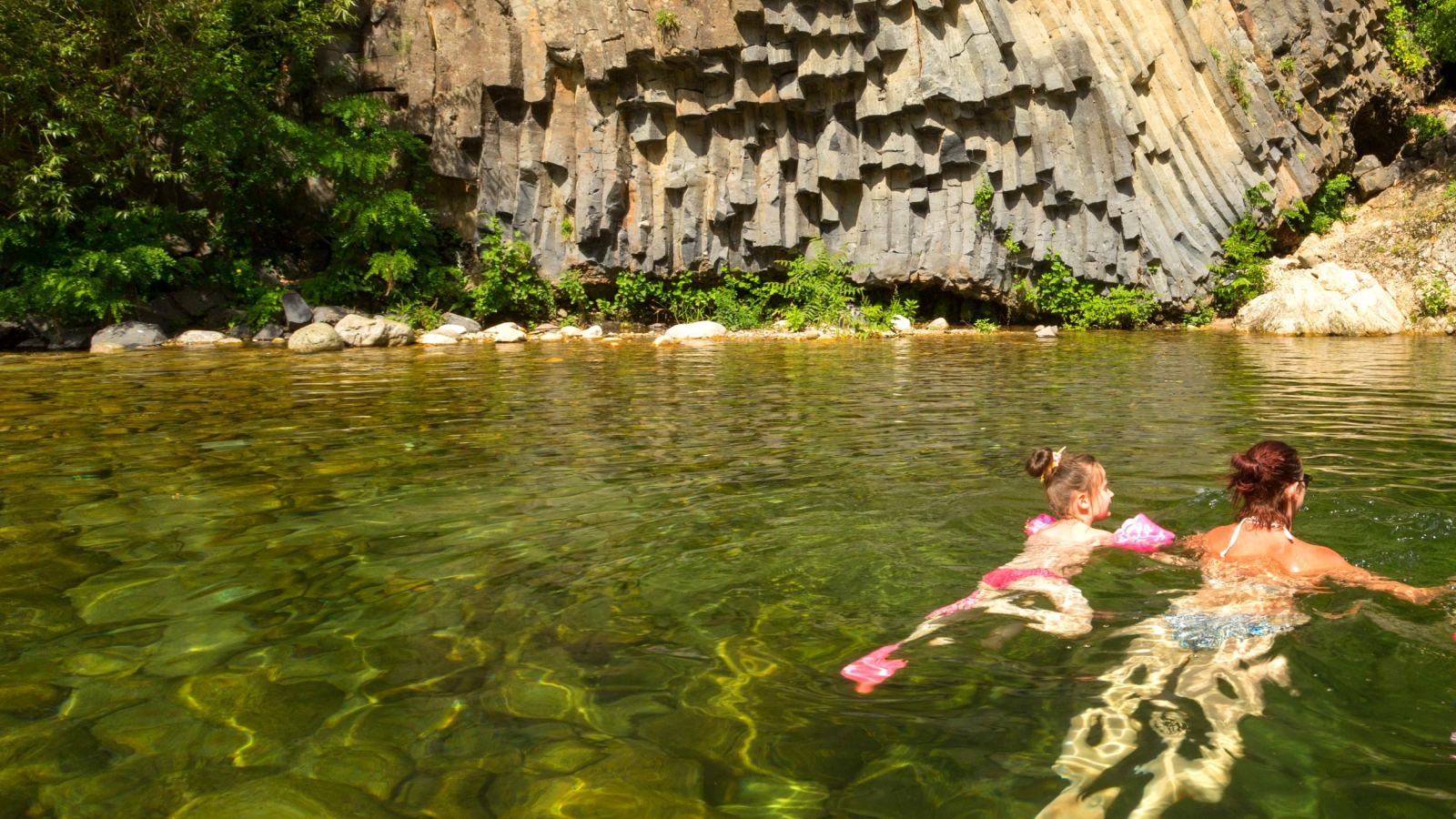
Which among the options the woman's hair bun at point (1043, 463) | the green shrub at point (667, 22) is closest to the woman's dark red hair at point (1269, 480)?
the woman's hair bun at point (1043, 463)

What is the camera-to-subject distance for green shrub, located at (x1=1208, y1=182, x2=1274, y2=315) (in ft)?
70.3

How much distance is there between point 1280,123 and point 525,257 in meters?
18.7

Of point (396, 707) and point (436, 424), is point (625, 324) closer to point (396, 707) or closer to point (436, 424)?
point (436, 424)

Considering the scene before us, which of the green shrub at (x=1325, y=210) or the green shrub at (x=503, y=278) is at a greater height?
the green shrub at (x=1325, y=210)

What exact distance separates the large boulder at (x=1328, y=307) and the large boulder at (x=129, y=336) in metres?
22.4

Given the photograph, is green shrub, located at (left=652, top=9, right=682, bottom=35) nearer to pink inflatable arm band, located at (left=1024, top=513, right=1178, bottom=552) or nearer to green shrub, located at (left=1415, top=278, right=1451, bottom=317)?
green shrub, located at (left=1415, top=278, right=1451, bottom=317)

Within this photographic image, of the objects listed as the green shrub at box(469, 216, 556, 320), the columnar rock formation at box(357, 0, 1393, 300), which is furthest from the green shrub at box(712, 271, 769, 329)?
the green shrub at box(469, 216, 556, 320)

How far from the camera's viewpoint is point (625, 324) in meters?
21.1

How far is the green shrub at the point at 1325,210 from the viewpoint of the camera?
23875 mm

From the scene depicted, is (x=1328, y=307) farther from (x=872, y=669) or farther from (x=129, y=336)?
(x=129, y=336)

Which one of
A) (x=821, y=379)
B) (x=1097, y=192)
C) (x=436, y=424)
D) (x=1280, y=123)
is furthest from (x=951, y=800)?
(x=1280, y=123)

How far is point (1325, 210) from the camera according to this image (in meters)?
24.2

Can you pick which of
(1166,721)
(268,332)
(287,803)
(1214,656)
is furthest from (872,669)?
(268,332)

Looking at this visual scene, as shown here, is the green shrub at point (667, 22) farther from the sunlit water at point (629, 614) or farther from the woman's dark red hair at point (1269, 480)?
the woman's dark red hair at point (1269, 480)
